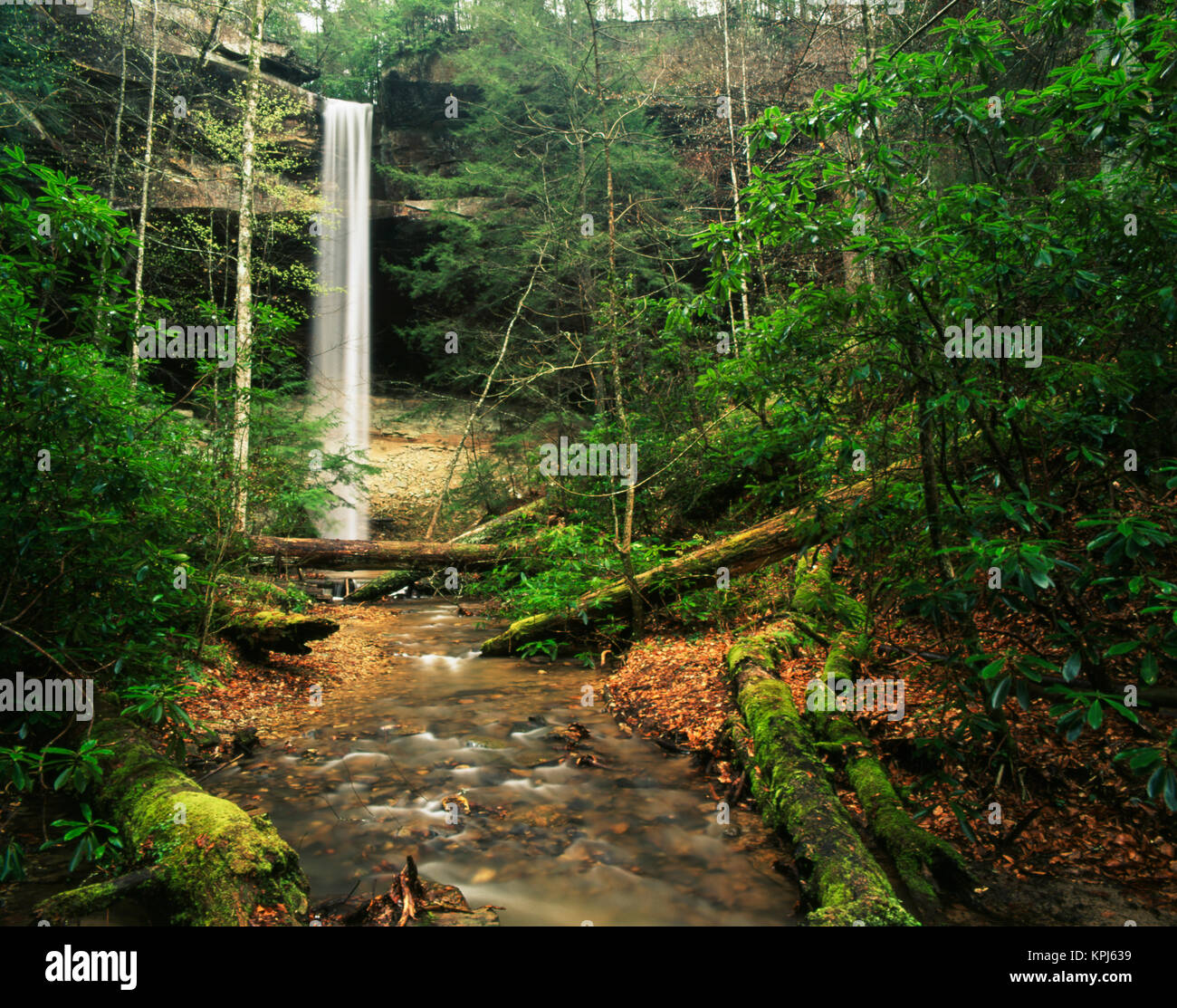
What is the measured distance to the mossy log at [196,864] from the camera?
2.74 metres

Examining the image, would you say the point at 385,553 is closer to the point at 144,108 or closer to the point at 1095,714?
the point at 1095,714

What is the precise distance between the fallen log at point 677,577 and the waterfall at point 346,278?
1485 cm

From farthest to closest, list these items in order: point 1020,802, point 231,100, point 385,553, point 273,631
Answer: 1. point 231,100
2. point 385,553
3. point 273,631
4. point 1020,802

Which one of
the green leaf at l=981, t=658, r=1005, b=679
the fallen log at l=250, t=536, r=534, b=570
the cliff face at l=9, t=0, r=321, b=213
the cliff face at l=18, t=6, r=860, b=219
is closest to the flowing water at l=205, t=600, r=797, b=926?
the green leaf at l=981, t=658, r=1005, b=679

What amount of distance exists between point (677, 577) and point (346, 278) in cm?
1982

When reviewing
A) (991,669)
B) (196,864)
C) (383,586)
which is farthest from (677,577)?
(383,586)

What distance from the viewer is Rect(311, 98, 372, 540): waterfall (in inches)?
889

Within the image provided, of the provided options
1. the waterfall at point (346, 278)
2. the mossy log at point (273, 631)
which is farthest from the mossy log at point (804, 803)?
the waterfall at point (346, 278)

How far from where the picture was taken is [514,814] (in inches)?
169

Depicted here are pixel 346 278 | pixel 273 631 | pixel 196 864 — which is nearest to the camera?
pixel 196 864

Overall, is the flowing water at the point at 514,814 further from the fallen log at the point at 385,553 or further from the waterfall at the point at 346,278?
the waterfall at the point at 346,278
